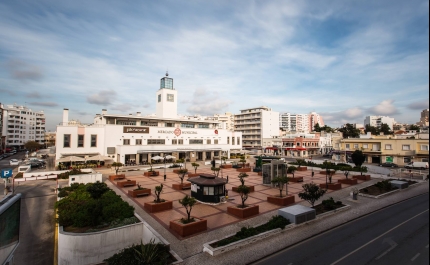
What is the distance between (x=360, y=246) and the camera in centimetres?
1233

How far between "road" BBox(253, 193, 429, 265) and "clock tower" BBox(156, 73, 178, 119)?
154 feet

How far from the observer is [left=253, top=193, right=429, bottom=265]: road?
10977 millimetres

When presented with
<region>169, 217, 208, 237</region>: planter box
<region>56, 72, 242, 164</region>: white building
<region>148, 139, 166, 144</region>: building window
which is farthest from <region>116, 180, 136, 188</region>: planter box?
<region>148, 139, 166, 144</region>: building window

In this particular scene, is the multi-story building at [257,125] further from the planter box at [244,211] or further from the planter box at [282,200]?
the planter box at [244,211]

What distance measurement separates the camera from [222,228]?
14.9m

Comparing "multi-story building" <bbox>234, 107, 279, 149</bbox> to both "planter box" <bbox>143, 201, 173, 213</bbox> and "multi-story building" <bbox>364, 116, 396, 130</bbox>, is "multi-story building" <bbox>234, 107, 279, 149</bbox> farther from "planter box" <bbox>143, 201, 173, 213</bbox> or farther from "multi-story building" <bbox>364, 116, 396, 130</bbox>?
"planter box" <bbox>143, 201, 173, 213</bbox>

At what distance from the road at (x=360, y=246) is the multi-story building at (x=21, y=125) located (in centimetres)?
10232

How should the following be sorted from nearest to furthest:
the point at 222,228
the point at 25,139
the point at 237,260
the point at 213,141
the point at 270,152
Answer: the point at 237,260, the point at 222,228, the point at 213,141, the point at 270,152, the point at 25,139

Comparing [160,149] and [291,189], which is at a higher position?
[160,149]

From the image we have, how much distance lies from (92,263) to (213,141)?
48099 mm

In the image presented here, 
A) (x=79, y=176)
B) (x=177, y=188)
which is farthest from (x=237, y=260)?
(x=79, y=176)

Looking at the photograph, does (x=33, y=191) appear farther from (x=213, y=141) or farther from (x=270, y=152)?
(x=270, y=152)

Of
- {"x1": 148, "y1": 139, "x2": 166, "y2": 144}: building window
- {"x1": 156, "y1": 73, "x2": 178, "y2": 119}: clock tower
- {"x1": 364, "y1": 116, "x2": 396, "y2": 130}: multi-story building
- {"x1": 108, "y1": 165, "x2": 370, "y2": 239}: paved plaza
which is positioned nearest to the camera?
{"x1": 364, "y1": 116, "x2": 396, "y2": 130}: multi-story building

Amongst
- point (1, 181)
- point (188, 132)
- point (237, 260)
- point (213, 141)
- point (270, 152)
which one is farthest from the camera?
point (270, 152)
